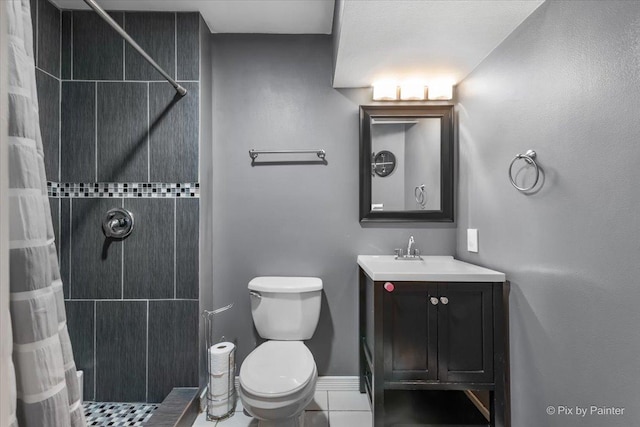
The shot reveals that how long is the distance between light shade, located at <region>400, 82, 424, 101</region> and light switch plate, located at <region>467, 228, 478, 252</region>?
94 cm

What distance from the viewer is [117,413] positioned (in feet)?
6.36

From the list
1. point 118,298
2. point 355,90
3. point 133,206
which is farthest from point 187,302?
point 355,90

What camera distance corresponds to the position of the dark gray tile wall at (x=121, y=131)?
81.9 inches

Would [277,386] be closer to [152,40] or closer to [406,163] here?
[406,163]

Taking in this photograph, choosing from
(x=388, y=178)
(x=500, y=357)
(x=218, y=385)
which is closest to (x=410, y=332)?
(x=500, y=357)

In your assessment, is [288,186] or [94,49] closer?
[94,49]

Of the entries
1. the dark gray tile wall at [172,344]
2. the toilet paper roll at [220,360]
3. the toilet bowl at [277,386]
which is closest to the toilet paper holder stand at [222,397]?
the toilet paper roll at [220,360]

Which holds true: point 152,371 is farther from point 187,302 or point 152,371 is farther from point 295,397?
point 295,397

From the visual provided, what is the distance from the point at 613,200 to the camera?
1.06m

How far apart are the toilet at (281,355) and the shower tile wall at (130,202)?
0.46 meters

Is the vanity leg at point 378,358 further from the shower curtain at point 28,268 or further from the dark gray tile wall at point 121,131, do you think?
the dark gray tile wall at point 121,131

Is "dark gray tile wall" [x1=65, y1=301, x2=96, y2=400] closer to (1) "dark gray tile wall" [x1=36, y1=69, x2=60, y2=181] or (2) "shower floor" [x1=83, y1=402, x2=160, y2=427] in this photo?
(2) "shower floor" [x1=83, y1=402, x2=160, y2=427]

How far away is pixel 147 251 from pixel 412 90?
1.99 metres

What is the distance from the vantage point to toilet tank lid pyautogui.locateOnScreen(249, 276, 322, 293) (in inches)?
81.0
